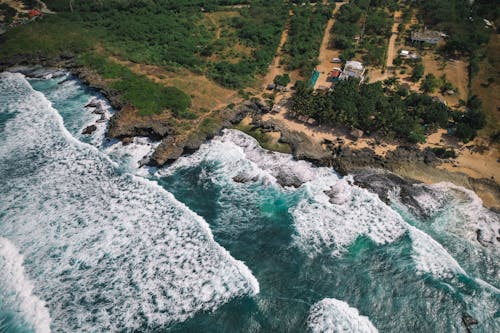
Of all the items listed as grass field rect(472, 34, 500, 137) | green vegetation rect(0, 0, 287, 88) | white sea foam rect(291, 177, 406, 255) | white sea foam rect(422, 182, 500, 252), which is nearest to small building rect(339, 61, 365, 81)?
green vegetation rect(0, 0, 287, 88)

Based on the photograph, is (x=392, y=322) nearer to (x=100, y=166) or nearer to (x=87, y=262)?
(x=87, y=262)

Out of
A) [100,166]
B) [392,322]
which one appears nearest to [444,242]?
[392,322]

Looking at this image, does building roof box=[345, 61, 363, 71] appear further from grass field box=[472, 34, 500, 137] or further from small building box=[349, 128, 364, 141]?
grass field box=[472, 34, 500, 137]

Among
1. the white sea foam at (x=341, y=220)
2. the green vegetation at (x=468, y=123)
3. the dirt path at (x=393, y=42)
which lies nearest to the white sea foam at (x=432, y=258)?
the white sea foam at (x=341, y=220)

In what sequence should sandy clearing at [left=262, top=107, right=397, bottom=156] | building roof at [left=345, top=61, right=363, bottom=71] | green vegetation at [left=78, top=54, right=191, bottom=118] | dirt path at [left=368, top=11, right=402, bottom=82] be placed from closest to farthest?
sandy clearing at [left=262, top=107, right=397, bottom=156]
green vegetation at [left=78, top=54, right=191, bottom=118]
building roof at [left=345, top=61, right=363, bottom=71]
dirt path at [left=368, top=11, right=402, bottom=82]

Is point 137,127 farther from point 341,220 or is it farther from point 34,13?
point 34,13

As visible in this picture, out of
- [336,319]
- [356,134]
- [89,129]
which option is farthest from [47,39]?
[336,319]

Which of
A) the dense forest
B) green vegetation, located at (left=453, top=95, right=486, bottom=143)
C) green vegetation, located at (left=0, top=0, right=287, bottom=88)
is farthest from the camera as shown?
green vegetation, located at (left=0, top=0, right=287, bottom=88)
